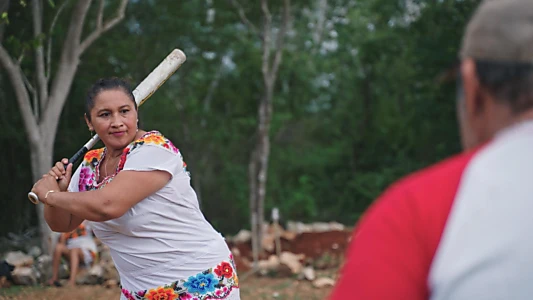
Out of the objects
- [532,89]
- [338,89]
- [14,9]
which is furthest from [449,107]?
[532,89]

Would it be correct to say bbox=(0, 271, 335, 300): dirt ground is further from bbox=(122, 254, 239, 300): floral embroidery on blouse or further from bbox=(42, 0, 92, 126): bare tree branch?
bbox=(122, 254, 239, 300): floral embroidery on blouse

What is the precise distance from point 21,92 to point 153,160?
5.46 meters

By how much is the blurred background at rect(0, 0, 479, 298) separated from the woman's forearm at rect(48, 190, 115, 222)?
7.36 metres

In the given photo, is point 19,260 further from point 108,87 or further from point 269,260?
point 108,87

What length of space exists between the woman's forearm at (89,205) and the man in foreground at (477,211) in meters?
1.71

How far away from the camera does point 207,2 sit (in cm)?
1275

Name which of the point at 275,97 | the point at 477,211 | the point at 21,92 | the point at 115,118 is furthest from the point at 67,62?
the point at 477,211

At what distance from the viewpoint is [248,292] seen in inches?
317

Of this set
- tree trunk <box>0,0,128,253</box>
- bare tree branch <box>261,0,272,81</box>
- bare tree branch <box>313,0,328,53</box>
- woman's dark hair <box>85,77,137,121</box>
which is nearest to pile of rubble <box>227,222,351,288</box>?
bare tree branch <box>261,0,272,81</box>

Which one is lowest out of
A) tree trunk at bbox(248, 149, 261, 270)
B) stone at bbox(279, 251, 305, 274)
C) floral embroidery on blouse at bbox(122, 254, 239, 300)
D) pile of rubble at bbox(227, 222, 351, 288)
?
pile of rubble at bbox(227, 222, 351, 288)

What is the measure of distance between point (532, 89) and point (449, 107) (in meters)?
13.8

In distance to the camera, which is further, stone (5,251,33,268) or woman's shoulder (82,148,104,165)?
stone (5,251,33,268)

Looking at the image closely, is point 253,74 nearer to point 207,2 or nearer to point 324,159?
point 207,2

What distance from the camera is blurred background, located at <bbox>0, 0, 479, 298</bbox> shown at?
11336 mm
